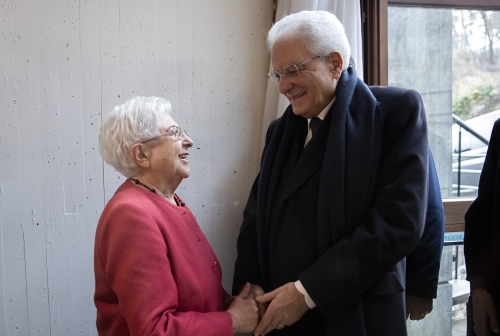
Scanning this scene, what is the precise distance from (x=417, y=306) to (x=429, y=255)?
20 centimetres

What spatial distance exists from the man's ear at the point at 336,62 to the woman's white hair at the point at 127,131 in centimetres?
57

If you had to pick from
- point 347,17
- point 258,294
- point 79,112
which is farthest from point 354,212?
point 79,112

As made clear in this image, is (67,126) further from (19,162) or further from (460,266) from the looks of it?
(460,266)

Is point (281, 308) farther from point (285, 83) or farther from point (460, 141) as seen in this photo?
point (460, 141)

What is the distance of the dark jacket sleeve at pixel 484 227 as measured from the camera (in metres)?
1.61

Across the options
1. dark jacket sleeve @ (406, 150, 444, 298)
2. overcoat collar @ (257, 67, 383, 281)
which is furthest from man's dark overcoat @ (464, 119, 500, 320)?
overcoat collar @ (257, 67, 383, 281)

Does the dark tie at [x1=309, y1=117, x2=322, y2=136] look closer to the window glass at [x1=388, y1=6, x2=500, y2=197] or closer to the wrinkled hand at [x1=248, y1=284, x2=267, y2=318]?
the wrinkled hand at [x1=248, y1=284, x2=267, y2=318]

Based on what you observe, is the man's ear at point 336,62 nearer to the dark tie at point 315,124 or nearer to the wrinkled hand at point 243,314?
the dark tie at point 315,124

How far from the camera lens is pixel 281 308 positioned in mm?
1324

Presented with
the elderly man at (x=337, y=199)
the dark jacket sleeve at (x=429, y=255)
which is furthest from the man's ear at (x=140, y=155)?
the dark jacket sleeve at (x=429, y=255)

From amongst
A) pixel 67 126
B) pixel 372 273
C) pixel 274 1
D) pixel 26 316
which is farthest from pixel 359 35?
pixel 26 316

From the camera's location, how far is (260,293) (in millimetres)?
1488

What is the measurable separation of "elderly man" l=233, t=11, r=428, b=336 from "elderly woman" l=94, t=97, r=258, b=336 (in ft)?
0.65

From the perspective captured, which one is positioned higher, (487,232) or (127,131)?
(127,131)
